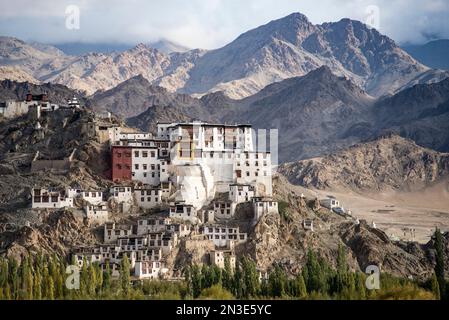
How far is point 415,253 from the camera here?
437 ft

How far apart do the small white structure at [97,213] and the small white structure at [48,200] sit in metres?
2.20

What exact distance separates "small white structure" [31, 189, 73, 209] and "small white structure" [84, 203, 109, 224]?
7.23 ft

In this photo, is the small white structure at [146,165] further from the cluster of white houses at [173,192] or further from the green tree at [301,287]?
the green tree at [301,287]

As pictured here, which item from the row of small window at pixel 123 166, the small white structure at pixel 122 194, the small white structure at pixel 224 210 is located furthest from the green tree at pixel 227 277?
the row of small window at pixel 123 166

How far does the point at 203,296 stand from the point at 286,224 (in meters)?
36.3

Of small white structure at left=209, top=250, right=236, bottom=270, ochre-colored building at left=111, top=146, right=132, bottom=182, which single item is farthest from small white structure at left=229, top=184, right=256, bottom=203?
ochre-colored building at left=111, top=146, right=132, bottom=182

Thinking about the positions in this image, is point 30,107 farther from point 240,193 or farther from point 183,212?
point 240,193

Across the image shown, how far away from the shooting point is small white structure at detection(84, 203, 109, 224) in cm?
10112

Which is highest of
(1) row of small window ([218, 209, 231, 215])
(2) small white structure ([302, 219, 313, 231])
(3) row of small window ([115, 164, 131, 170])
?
(3) row of small window ([115, 164, 131, 170])

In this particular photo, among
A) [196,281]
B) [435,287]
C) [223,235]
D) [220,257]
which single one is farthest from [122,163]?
[435,287]

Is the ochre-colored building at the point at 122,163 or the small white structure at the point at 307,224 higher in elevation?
the ochre-colored building at the point at 122,163

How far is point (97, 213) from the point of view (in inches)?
3999

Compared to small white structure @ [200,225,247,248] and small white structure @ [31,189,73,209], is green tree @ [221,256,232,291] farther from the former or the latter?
small white structure @ [31,189,73,209]

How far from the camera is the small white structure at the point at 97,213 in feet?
332
